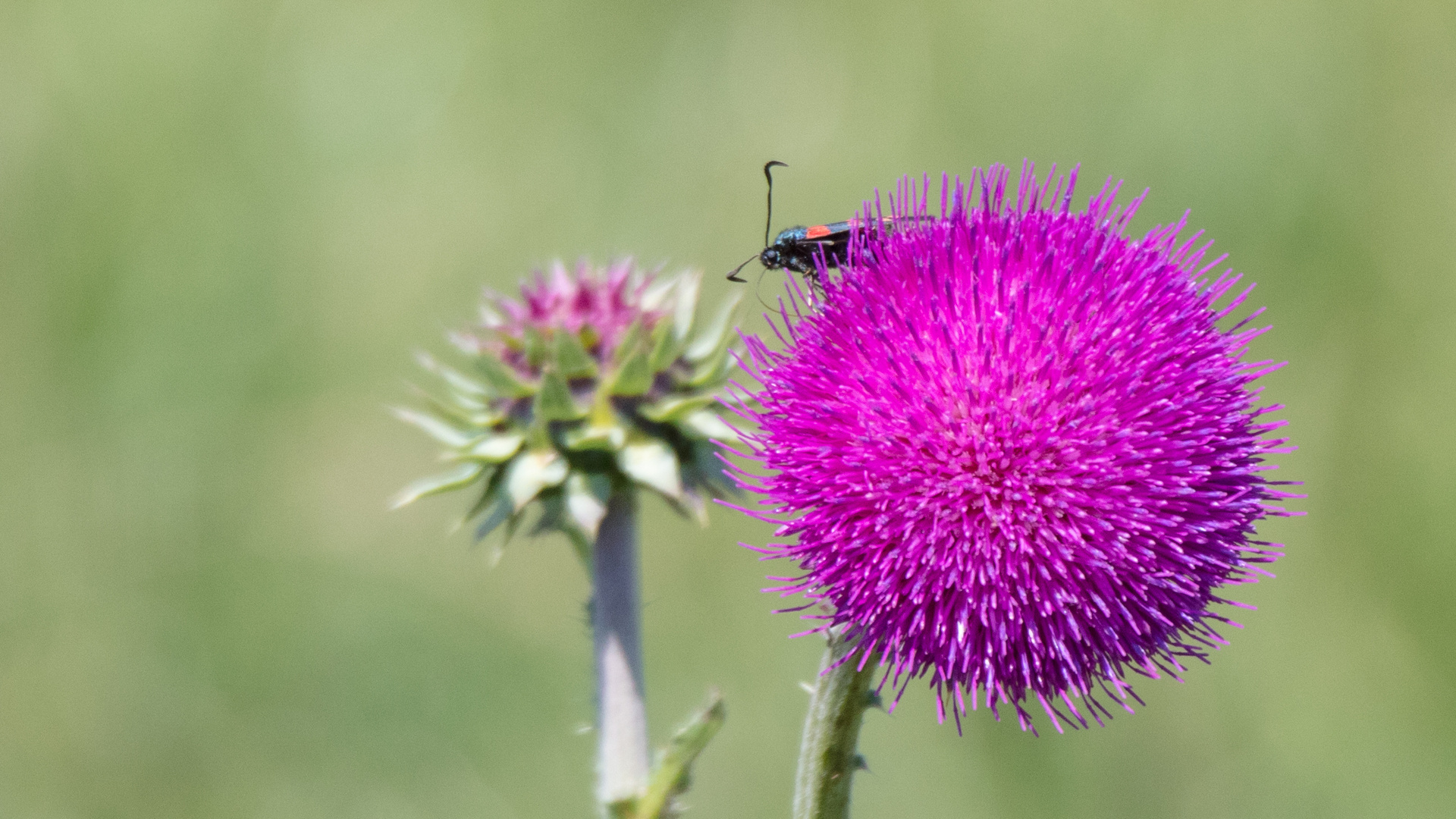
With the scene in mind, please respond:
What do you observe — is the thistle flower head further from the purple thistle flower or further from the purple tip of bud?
the purple thistle flower

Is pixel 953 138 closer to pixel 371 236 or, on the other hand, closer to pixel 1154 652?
pixel 371 236

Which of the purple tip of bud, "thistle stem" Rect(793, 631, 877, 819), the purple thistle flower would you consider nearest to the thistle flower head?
the purple tip of bud

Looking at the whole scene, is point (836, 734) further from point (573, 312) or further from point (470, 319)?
point (470, 319)

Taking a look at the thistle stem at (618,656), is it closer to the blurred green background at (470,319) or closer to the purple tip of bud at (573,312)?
the purple tip of bud at (573,312)

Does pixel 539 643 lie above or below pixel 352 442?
below

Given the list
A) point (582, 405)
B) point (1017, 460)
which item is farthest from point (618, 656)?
point (1017, 460)

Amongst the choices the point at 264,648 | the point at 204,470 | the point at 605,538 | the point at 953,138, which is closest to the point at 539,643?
the point at 264,648
